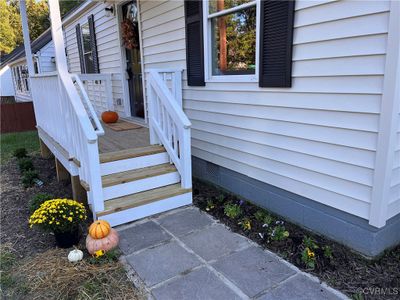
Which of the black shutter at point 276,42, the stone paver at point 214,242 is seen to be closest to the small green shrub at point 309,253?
the stone paver at point 214,242

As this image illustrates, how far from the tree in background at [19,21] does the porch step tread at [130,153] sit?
23.3 metres

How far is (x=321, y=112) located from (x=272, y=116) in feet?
1.72

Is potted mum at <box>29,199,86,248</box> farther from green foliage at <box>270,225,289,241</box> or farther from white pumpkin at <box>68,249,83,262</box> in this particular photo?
green foliage at <box>270,225,289,241</box>

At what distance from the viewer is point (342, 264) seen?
2.29 metres

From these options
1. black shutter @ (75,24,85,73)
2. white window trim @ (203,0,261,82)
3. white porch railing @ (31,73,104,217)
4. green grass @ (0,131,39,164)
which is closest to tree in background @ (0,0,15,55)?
green grass @ (0,131,39,164)

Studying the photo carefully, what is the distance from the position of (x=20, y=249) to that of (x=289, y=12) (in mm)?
3049

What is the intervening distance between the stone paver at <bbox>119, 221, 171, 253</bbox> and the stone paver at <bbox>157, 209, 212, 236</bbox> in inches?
3.9

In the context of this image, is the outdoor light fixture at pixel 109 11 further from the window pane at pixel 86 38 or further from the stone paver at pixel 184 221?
the stone paver at pixel 184 221

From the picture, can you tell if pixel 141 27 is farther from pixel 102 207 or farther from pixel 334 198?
pixel 334 198

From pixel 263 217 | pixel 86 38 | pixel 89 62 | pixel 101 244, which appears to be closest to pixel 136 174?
pixel 101 244

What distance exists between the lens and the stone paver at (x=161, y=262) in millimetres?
2244

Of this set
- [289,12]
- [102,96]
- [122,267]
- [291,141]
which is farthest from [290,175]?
[102,96]

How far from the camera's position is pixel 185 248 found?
8.50 ft

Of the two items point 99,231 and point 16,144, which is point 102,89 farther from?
point 99,231
